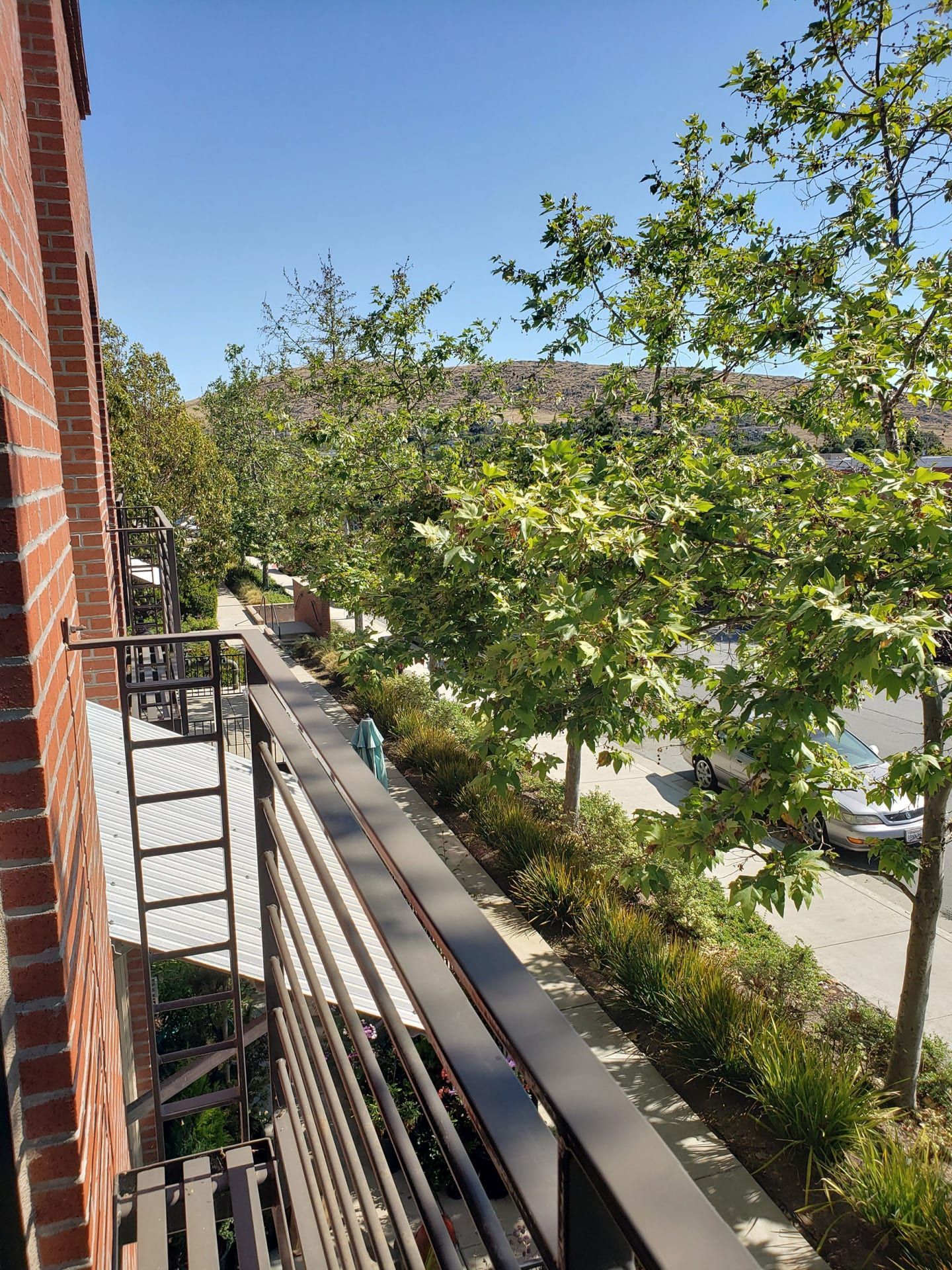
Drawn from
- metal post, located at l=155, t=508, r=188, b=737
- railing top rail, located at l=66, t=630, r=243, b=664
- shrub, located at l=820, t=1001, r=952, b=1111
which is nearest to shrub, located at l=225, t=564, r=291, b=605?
metal post, located at l=155, t=508, r=188, b=737

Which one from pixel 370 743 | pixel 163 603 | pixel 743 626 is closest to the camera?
pixel 743 626

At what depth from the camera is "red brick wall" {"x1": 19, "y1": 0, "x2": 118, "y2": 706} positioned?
15.1 feet

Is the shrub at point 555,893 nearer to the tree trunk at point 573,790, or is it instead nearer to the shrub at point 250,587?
the tree trunk at point 573,790

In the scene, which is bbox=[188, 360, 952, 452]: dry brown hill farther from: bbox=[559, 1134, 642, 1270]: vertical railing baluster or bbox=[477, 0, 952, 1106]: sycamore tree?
bbox=[559, 1134, 642, 1270]: vertical railing baluster

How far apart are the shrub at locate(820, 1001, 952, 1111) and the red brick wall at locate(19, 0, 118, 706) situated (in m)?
5.96

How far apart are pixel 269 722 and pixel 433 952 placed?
1.10 meters

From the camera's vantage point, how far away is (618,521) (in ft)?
17.2

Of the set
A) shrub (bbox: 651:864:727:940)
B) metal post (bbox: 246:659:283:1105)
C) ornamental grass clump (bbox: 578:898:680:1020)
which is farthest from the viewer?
shrub (bbox: 651:864:727:940)

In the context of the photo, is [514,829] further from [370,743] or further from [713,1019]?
[713,1019]

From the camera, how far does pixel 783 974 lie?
7.16 m

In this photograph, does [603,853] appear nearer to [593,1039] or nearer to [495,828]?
[495,828]

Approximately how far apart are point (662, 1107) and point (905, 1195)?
1.64 m

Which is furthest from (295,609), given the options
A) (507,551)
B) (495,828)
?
(507,551)

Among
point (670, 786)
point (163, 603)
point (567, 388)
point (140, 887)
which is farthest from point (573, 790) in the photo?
point (140, 887)
